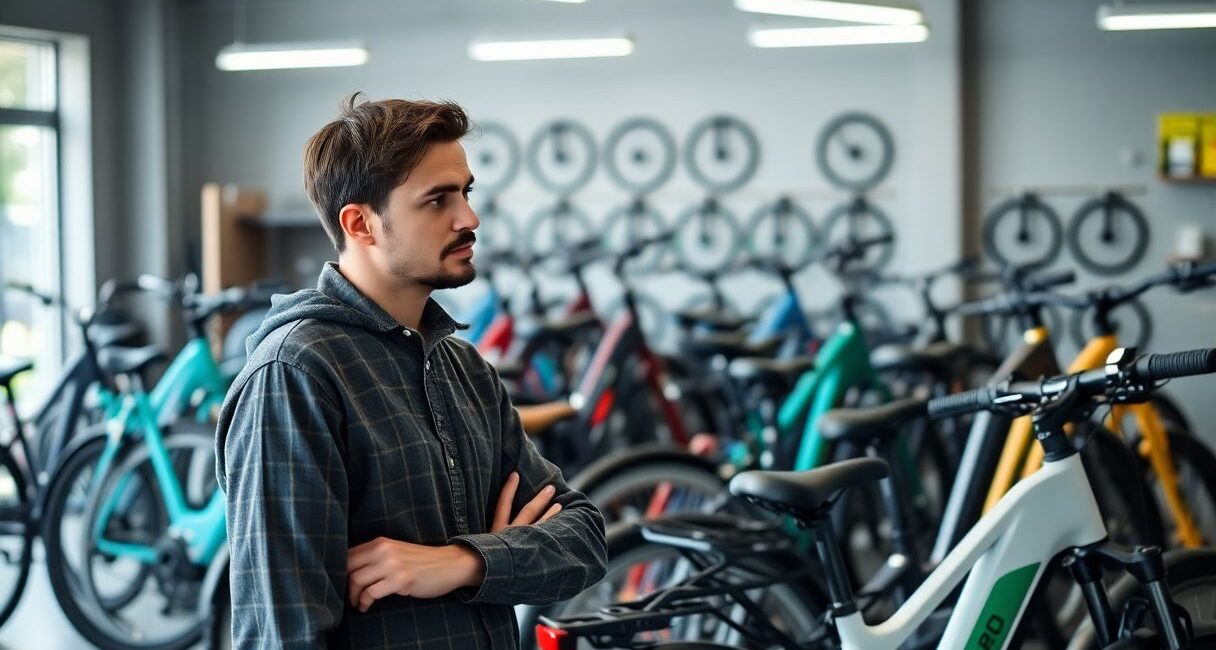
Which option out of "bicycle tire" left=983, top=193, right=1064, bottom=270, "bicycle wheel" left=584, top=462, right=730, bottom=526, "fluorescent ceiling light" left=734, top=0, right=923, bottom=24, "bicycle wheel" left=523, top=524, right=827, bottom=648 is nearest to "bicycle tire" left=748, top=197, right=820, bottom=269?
"bicycle tire" left=983, top=193, right=1064, bottom=270

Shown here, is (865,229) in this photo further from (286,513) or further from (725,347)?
(286,513)

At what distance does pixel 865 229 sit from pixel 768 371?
4.35 meters

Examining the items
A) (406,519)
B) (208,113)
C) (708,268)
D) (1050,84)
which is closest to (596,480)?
(406,519)

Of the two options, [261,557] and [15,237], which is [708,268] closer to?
[15,237]

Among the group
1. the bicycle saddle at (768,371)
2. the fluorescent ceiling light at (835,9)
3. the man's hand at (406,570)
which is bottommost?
the man's hand at (406,570)

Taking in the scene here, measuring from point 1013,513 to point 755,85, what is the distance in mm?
6365

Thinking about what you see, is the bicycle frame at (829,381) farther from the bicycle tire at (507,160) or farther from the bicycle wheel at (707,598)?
the bicycle tire at (507,160)

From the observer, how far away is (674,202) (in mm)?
8391

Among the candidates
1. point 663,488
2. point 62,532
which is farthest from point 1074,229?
point 62,532

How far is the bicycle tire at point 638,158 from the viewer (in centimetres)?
836

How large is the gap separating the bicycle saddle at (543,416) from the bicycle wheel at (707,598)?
55 centimetres

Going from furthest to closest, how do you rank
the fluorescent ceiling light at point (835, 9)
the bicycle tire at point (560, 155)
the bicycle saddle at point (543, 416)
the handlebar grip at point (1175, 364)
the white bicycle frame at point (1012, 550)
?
the bicycle tire at point (560, 155) < the fluorescent ceiling light at point (835, 9) < the bicycle saddle at point (543, 416) < the white bicycle frame at point (1012, 550) < the handlebar grip at point (1175, 364)

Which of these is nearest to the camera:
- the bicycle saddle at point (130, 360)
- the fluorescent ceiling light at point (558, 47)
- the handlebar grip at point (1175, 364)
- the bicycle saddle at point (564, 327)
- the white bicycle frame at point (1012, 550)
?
the handlebar grip at point (1175, 364)

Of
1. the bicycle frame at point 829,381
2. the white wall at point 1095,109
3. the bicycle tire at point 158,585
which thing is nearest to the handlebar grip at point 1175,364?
the bicycle frame at point 829,381
